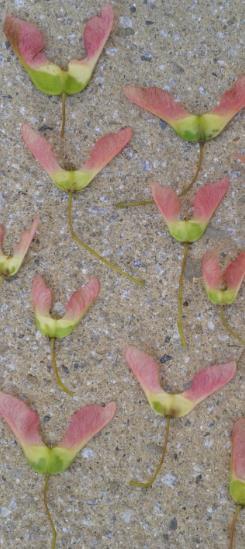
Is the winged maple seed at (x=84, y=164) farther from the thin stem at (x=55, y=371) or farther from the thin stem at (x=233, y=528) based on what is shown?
the thin stem at (x=233, y=528)

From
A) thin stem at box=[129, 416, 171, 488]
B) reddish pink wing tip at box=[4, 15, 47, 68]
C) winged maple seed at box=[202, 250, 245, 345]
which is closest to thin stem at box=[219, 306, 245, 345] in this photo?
winged maple seed at box=[202, 250, 245, 345]

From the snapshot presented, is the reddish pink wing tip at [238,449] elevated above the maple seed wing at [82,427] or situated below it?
above

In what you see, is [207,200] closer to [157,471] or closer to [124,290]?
[124,290]

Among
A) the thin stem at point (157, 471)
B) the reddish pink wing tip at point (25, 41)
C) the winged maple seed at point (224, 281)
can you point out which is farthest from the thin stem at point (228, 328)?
the reddish pink wing tip at point (25, 41)

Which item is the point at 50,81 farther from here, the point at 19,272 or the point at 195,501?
the point at 195,501

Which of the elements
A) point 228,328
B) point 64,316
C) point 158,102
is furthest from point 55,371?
point 158,102

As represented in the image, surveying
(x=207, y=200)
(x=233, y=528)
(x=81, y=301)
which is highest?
(x=207, y=200)

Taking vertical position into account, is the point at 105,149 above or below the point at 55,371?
above
